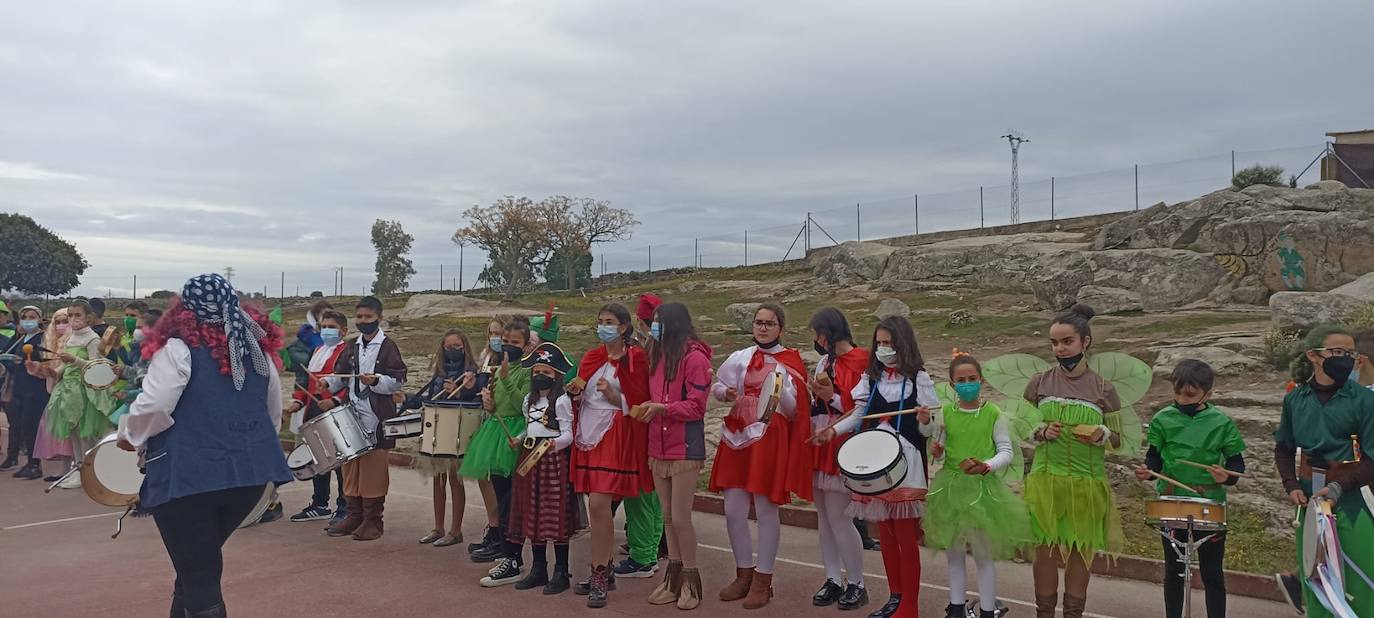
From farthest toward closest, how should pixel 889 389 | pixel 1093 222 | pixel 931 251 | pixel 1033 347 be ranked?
1. pixel 1093 222
2. pixel 931 251
3. pixel 1033 347
4. pixel 889 389

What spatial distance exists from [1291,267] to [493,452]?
19.1m

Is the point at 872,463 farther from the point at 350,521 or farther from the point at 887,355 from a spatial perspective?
the point at 350,521

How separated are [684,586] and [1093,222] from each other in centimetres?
3634

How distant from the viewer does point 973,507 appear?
532cm

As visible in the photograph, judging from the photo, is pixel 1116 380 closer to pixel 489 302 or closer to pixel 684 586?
pixel 684 586

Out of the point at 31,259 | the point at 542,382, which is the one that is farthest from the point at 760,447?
the point at 31,259

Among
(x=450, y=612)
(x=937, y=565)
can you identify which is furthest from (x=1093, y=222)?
(x=450, y=612)

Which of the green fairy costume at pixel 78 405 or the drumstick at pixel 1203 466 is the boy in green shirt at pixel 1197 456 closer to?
the drumstick at pixel 1203 466

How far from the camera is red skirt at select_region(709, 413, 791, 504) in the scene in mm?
6105

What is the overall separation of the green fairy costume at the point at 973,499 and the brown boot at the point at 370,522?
4.84 meters

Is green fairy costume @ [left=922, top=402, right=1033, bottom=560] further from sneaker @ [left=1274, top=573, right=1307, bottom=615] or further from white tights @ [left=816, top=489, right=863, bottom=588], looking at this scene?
sneaker @ [left=1274, top=573, right=1307, bottom=615]

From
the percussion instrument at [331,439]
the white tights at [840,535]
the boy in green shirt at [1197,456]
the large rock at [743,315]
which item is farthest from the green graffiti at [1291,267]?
the percussion instrument at [331,439]

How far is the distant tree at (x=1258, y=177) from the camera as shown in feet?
103

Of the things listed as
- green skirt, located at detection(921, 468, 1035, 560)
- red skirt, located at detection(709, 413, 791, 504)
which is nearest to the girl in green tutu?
green skirt, located at detection(921, 468, 1035, 560)
